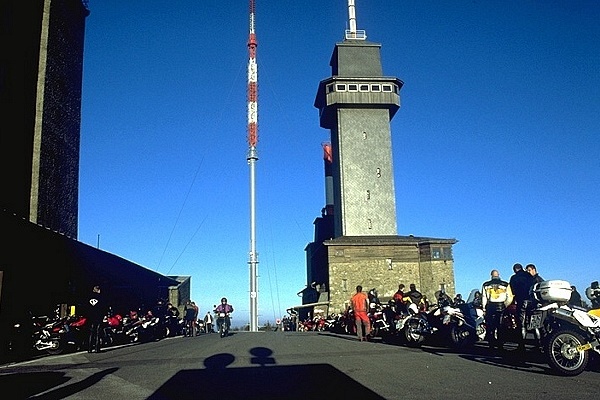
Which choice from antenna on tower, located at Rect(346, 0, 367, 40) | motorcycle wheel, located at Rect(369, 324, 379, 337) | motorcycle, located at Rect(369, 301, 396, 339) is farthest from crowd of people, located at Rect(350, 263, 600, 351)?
antenna on tower, located at Rect(346, 0, 367, 40)

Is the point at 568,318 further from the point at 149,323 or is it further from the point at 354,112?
the point at 354,112

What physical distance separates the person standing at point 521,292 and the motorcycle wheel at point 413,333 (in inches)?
129

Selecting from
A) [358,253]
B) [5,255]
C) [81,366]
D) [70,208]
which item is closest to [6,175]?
[70,208]

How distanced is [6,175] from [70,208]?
320 inches

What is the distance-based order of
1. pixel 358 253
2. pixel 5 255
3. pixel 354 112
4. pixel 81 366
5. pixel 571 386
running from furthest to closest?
pixel 354 112 → pixel 358 253 → pixel 5 255 → pixel 81 366 → pixel 571 386

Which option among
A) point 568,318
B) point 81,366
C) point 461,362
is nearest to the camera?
point 568,318

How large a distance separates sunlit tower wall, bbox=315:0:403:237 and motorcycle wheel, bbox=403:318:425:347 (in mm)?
37192

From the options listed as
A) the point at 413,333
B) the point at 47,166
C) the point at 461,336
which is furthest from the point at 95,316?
the point at 47,166

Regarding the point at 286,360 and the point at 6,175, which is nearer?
the point at 286,360

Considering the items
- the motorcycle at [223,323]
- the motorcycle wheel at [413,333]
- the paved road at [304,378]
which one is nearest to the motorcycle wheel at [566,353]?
the paved road at [304,378]

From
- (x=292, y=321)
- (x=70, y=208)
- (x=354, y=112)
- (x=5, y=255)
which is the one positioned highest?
(x=354, y=112)

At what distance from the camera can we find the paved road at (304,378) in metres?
6.48

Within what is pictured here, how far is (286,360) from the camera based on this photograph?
417 inches

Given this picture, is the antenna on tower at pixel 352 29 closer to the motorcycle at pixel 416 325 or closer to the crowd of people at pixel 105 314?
the crowd of people at pixel 105 314
